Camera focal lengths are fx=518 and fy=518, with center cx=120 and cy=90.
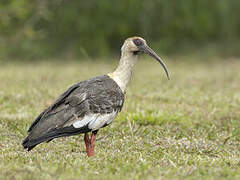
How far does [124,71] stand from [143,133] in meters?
1.36

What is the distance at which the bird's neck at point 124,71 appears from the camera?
20.3 feet

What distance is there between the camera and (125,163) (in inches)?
203

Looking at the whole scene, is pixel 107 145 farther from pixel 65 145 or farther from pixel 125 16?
pixel 125 16

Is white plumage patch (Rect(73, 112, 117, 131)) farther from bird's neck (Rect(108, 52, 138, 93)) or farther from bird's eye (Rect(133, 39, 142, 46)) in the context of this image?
bird's eye (Rect(133, 39, 142, 46))

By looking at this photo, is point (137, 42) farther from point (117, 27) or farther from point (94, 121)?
point (117, 27)

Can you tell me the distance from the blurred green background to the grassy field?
5.56 m

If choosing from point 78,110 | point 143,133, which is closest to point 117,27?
point 143,133

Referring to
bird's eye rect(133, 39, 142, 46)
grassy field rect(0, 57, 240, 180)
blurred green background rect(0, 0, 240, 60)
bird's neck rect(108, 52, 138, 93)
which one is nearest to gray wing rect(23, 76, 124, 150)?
bird's neck rect(108, 52, 138, 93)

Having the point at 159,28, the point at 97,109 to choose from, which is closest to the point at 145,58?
the point at 159,28

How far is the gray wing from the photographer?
5.43 metres

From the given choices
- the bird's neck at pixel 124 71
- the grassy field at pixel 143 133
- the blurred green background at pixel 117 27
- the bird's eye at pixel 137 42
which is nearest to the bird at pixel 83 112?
the bird's neck at pixel 124 71

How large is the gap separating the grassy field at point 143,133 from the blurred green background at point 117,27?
5.56 metres

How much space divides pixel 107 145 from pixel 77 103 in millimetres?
1105

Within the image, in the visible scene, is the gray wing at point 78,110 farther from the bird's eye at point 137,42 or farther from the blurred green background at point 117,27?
the blurred green background at point 117,27
